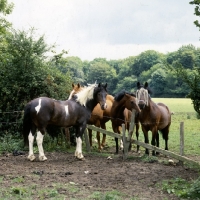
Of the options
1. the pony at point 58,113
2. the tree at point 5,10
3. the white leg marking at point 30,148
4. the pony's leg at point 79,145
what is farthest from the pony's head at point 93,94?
the tree at point 5,10

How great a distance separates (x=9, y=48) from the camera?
42.1 ft

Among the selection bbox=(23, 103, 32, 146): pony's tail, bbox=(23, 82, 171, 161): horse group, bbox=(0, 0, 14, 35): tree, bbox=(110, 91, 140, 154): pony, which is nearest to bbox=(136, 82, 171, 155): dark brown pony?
bbox=(23, 82, 171, 161): horse group

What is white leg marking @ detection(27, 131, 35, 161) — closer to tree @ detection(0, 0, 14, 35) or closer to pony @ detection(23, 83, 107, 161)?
pony @ detection(23, 83, 107, 161)

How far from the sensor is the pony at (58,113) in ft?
31.3

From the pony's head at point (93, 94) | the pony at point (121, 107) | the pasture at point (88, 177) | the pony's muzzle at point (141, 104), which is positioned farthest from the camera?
the pony at point (121, 107)

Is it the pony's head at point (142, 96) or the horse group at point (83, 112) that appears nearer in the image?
the horse group at point (83, 112)

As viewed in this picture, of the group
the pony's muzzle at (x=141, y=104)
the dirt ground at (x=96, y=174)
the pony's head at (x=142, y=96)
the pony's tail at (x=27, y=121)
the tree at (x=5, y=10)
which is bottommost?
the dirt ground at (x=96, y=174)

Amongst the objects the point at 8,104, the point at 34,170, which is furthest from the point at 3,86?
the point at 34,170

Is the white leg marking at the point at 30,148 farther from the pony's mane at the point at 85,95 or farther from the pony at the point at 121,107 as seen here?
the pony at the point at 121,107

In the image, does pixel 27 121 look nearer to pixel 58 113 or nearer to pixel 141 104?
pixel 58 113

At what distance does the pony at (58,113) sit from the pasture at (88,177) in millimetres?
632

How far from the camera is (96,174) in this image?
8.13 meters

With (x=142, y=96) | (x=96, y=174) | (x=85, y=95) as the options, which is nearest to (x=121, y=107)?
(x=142, y=96)

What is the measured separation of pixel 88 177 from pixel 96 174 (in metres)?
0.40
